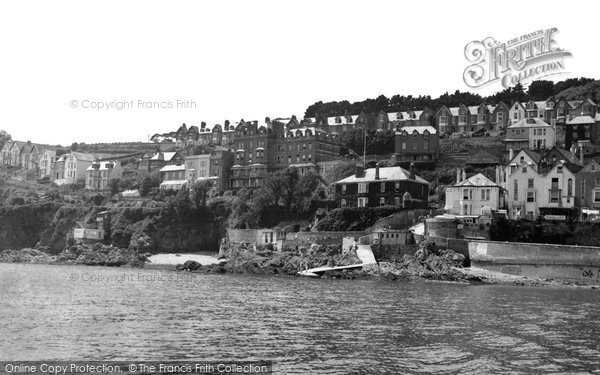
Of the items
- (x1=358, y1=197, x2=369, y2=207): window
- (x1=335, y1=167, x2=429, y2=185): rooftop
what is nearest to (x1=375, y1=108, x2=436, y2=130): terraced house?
(x1=335, y1=167, x2=429, y2=185): rooftop

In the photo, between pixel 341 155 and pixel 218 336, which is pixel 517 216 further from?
pixel 218 336

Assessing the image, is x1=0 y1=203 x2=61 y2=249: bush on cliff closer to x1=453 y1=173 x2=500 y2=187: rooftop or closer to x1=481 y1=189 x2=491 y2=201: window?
x1=453 y1=173 x2=500 y2=187: rooftop

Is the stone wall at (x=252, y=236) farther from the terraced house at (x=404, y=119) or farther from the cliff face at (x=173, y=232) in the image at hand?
the terraced house at (x=404, y=119)

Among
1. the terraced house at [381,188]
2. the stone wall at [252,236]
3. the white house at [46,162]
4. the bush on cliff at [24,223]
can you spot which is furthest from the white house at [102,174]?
the terraced house at [381,188]

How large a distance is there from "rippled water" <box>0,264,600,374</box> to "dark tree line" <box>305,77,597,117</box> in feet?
300

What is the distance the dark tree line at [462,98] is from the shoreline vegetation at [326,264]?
64.7 meters

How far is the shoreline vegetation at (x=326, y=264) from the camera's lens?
6950cm

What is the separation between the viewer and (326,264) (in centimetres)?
7631

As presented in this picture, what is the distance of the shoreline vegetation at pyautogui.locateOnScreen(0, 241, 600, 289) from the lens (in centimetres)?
6950

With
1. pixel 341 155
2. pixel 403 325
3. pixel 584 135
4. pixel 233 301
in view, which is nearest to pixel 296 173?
pixel 341 155

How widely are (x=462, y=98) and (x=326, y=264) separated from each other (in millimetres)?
82579

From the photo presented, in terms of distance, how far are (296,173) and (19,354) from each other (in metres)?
75.3

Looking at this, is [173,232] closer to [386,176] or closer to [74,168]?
[386,176]

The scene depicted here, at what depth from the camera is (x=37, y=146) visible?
162m
